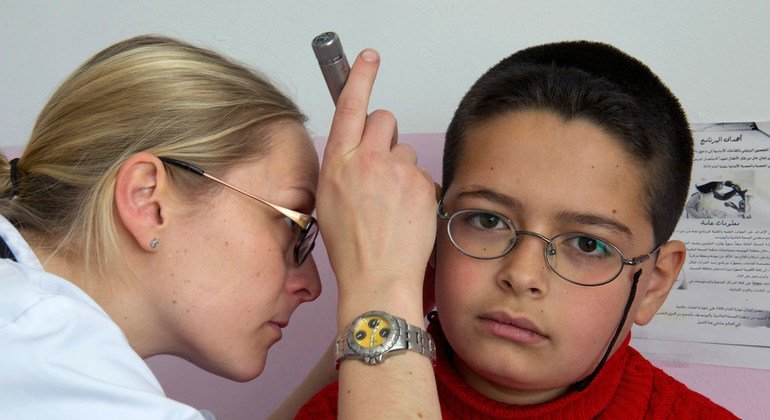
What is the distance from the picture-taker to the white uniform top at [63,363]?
916 mm

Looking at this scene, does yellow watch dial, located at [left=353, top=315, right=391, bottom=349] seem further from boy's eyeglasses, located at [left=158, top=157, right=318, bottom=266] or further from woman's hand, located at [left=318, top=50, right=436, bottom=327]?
boy's eyeglasses, located at [left=158, top=157, right=318, bottom=266]

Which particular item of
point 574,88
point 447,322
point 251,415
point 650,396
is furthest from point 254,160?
point 251,415

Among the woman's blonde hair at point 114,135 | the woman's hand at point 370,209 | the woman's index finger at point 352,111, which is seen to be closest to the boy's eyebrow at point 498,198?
the woman's hand at point 370,209

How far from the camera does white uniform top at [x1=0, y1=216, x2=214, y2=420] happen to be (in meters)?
0.92

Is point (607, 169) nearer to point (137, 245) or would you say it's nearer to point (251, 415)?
point (137, 245)

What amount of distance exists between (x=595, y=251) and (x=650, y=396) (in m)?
0.29

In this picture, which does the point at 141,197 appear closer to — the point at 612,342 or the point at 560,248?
A: the point at 560,248

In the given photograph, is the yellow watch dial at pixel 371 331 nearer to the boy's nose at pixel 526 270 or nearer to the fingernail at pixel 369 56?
the boy's nose at pixel 526 270

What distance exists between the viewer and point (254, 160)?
1.21 metres

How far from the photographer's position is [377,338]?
101 centimetres

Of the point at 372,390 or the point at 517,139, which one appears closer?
the point at 372,390

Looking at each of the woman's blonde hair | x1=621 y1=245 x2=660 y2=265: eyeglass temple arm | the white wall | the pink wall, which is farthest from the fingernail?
the pink wall

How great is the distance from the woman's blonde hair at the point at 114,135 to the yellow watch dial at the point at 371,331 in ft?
1.03

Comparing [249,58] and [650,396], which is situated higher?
[249,58]
